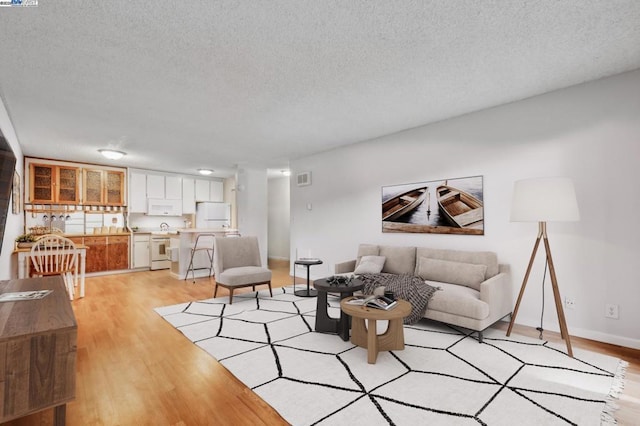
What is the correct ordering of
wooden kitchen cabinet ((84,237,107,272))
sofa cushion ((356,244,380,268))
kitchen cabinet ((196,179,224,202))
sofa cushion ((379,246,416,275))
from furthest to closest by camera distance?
kitchen cabinet ((196,179,224,202))
wooden kitchen cabinet ((84,237,107,272))
sofa cushion ((356,244,380,268))
sofa cushion ((379,246,416,275))

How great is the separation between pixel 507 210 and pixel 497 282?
895 mm

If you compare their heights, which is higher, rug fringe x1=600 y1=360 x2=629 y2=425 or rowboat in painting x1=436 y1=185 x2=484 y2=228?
rowboat in painting x1=436 y1=185 x2=484 y2=228

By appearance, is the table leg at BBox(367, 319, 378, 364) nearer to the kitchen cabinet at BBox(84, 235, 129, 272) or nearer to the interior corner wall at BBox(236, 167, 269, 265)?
the interior corner wall at BBox(236, 167, 269, 265)

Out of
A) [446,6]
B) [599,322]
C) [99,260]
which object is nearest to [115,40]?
[446,6]

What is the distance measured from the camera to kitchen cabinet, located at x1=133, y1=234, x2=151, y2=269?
7.14 meters

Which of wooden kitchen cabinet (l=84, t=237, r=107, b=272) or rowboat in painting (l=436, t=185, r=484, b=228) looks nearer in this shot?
rowboat in painting (l=436, t=185, r=484, b=228)

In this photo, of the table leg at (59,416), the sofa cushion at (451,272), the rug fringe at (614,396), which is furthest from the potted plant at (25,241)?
the rug fringe at (614,396)

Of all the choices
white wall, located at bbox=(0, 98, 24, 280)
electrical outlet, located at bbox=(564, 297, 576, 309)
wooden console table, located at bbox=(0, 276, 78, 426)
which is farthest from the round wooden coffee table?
white wall, located at bbox=(0, 98, 24, 280)

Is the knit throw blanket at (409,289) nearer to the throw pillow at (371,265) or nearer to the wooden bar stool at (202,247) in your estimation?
the throw pillow at (371,265)

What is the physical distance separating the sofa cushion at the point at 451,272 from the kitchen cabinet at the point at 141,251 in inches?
248

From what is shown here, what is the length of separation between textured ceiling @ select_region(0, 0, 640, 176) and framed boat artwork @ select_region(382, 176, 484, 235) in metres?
0.90

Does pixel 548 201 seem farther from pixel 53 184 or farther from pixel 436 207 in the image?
pixel 53 184

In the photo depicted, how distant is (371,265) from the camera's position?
419cm

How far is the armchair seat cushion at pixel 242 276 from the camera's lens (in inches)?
166
